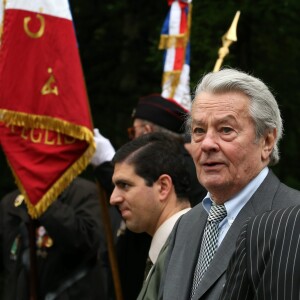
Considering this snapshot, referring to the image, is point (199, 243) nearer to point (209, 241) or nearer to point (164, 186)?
point (209, 241)

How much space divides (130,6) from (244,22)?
2403mm

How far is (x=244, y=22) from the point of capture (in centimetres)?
1033

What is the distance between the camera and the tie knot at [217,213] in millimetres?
3453

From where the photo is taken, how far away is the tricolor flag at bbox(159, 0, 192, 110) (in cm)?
702

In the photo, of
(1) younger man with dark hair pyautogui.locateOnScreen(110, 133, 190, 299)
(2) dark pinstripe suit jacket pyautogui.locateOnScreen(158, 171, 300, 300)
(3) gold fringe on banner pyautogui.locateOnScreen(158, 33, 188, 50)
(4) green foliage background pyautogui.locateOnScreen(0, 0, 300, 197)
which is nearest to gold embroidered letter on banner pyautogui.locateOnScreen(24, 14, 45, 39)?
(3) gold fringe on banner pyautogui.locateOnScreen(158, 33, 188, 50)

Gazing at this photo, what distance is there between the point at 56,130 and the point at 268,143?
2702 millimetres

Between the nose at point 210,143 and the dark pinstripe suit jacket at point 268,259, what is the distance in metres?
0.80

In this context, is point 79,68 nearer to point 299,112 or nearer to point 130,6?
point 299,112

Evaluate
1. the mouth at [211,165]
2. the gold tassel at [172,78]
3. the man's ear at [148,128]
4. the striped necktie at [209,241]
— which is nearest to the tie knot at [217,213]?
the striped necktie at [209,241]

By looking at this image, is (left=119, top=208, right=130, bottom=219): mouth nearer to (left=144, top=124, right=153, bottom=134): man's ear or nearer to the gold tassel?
(left=144, top=124, right=153, bottom=134): man's ear

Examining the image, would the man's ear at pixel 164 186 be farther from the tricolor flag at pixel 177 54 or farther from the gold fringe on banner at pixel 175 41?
the gold fringe on banner at pixel 175 41

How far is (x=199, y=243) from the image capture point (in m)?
3.52

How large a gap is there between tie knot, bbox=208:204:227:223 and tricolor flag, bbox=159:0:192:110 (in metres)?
3.47

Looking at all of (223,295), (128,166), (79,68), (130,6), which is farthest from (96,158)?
(130,6)
